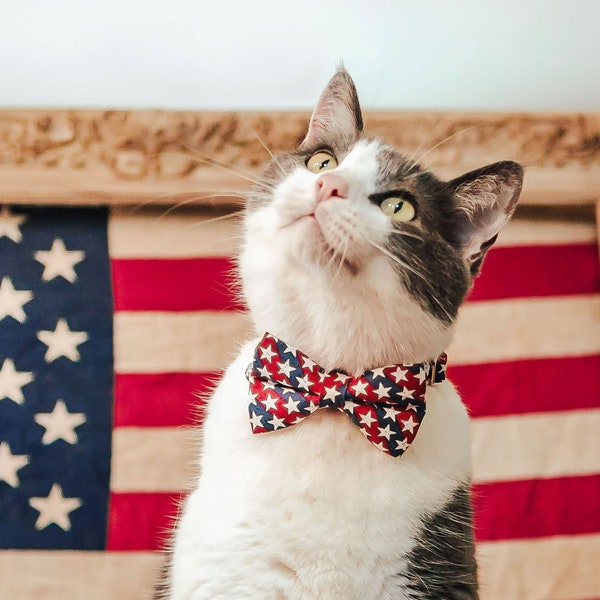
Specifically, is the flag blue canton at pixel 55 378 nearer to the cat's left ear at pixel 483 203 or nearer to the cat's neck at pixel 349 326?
the cat's neck at pixel 349 326

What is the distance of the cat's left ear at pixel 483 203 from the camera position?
67 centimetres

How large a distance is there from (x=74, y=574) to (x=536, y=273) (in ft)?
3.27

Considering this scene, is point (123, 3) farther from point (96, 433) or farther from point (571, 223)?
point (571, 223)

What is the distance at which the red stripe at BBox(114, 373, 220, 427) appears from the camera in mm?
1131

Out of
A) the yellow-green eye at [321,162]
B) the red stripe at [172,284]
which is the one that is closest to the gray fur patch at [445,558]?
the yellow-green eye at [321,162]

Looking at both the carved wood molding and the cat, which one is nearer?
the cat

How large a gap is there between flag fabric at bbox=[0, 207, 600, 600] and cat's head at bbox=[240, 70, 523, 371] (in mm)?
431

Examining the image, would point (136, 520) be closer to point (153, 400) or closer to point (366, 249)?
point (153, 400)

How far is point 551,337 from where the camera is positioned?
46.8 inches

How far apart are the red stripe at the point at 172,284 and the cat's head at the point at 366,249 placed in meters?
0.44

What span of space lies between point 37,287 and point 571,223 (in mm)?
1013

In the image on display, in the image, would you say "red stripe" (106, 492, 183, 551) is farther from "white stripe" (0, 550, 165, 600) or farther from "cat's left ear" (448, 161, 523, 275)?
"cat's left ear" (448, 161, 523, 275)

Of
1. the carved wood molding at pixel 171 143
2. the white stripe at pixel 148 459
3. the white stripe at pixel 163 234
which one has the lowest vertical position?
the white stripe at pixel 148 459

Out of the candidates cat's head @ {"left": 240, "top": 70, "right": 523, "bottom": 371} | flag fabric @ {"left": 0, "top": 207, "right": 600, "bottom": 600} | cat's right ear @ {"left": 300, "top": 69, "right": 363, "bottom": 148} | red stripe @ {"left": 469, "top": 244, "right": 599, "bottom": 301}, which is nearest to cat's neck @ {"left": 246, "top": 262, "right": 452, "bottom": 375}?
cat's head @ {"left": 240, "top": 70, "right": 523, "bottom": 371}
